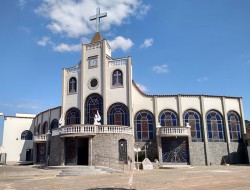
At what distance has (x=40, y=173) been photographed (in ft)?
67.9

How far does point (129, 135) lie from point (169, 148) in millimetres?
5508

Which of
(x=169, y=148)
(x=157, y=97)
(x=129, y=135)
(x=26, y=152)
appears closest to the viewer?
(x=129, y=135)

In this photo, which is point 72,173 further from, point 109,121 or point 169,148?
point 169,148

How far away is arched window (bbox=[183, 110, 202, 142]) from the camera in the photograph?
100ft

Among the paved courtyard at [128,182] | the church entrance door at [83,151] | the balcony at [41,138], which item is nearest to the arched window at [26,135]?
the balcony at [41,138]

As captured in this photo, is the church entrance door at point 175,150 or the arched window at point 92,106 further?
the arched window at point 92,106

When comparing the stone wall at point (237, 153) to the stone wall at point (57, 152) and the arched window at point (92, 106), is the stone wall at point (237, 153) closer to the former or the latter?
the arched window at point (92, 106)

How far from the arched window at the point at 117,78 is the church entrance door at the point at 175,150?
8.55 metres

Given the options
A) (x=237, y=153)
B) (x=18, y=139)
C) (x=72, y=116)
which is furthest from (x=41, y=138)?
(x=237, y=153)

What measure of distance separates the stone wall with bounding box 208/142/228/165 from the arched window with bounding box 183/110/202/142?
179 centimetres

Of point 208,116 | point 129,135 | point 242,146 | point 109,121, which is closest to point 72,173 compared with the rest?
point 129,135

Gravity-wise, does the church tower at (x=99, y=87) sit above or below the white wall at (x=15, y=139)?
above

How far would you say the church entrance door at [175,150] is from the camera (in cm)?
2825

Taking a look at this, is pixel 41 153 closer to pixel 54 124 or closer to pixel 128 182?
pixel 54 124
